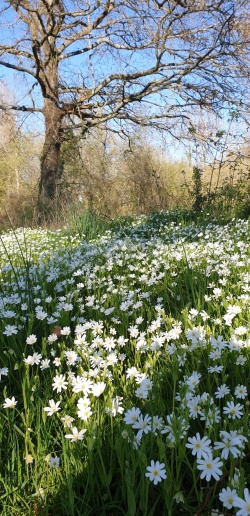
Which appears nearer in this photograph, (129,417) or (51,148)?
(129,417)

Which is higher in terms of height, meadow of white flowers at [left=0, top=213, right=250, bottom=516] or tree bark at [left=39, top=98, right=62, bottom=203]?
tree bark at [left=39, top=98, right=62, bottom=203]

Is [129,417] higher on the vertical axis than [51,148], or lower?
lower

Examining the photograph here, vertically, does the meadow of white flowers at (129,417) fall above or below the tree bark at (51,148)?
below

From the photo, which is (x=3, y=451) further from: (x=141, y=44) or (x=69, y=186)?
(x=69, y=186)

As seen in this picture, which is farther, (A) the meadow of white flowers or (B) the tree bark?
(B) the tree bark

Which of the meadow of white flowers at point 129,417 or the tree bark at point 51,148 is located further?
the tree bark at point 51,148

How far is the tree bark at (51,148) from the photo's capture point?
1316 centimetres

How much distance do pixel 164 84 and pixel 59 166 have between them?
4.75 meters

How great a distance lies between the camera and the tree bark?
13.2 metres

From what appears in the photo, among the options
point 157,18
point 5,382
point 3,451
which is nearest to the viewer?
point 3,451

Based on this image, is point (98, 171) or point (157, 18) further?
point (98, 171)

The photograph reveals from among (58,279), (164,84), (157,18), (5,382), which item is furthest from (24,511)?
(164,84)

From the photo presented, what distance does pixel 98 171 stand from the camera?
13875mm

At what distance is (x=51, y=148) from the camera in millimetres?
13469
